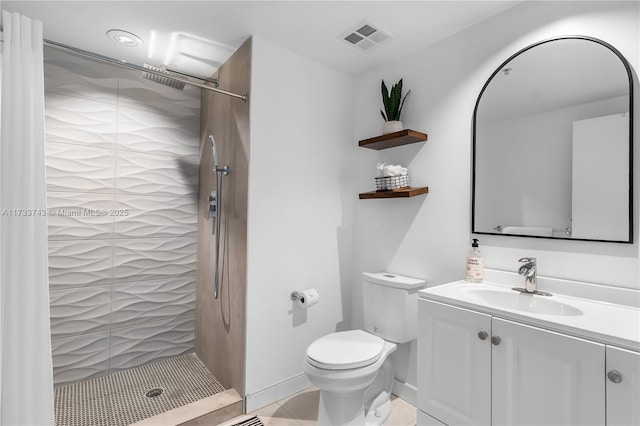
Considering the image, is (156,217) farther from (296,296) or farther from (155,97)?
(296,296)

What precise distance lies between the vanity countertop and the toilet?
376mm

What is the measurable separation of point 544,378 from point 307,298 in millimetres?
1285

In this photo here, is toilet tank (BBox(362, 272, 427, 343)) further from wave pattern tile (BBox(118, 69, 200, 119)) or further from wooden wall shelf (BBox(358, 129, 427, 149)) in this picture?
wave pattern tile (BBox(118, 69, 200, 119))

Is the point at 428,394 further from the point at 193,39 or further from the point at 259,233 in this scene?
the point at 193,39

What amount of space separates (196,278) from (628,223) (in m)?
2.73

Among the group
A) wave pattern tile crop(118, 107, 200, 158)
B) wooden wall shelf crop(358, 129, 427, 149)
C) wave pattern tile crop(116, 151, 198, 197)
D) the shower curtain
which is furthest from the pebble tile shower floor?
wooden wall shelf crop(358, 129, 427, 149)

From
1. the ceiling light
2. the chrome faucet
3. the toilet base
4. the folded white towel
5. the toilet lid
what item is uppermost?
the ceiling light

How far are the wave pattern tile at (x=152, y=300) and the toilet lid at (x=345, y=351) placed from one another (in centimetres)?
139

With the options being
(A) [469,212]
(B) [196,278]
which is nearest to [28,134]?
(B) [196,278]

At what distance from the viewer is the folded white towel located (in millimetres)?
1575

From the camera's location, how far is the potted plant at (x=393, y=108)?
2.11 meters

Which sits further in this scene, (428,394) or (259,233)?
(259,233)

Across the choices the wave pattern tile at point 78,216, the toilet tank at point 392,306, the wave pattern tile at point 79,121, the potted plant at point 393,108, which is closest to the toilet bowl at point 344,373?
the toilet tank at point 392,306

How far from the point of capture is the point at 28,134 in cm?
142
